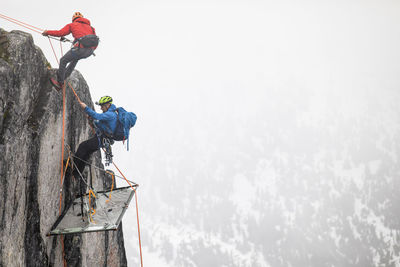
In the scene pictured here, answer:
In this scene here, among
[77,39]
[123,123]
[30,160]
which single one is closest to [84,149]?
[123,123]

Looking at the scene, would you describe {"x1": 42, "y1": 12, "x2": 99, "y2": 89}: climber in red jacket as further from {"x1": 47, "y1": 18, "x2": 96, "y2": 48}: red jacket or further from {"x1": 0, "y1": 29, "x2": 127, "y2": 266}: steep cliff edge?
{"x1": 0, "y1": 29, "x2": 127, "y2": 266}: steep cliff edge

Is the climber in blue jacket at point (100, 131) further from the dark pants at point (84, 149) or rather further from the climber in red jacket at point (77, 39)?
the climber in red jacket at point (77, 39)

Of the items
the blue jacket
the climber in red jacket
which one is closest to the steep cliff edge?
the climber in red jacket

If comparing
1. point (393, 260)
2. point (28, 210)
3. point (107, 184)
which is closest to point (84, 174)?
point (107, 184)

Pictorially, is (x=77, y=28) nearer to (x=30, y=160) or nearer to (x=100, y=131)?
(x=100, y=131)

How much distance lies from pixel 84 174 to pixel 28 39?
14.2 ft

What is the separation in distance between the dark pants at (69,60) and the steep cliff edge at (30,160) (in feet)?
1.18

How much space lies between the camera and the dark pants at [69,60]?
8.33m

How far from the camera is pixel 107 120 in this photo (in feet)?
28.0

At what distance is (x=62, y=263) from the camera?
8.01m

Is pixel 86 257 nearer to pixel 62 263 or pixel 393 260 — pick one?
pixel 62 263

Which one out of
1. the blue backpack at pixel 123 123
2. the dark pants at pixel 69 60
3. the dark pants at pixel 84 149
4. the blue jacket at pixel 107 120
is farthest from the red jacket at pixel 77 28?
the dark pants at pixel 84 149

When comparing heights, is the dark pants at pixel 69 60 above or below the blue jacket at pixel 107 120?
above

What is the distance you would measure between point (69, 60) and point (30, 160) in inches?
132
